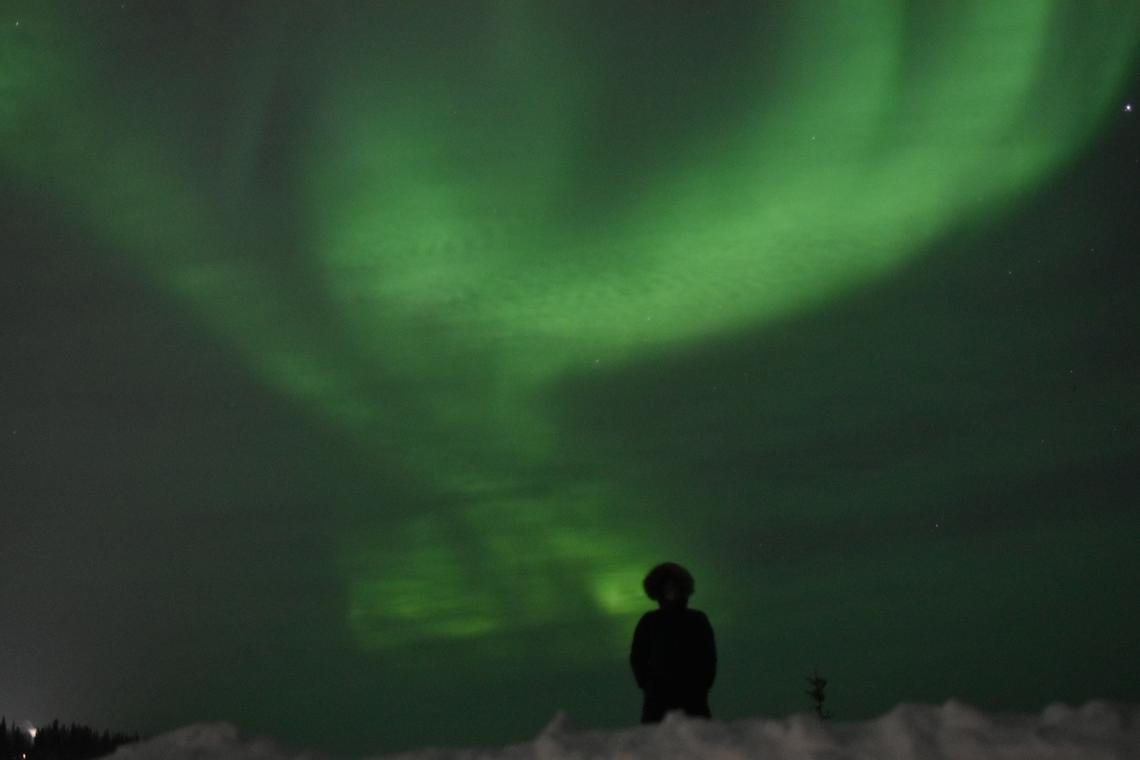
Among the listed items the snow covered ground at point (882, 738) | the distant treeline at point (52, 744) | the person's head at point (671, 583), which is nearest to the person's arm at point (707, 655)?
the person's head at point (671, 583)

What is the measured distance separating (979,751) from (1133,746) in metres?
0.47

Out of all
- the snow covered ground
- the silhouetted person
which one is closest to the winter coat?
the silhouetted person

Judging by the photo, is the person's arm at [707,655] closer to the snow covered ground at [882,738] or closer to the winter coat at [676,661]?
the winter coat at [676,661]

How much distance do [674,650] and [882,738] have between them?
3.31m

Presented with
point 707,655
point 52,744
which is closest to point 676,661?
point 707,655

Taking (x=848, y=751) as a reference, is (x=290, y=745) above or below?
above

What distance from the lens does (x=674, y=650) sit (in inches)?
290

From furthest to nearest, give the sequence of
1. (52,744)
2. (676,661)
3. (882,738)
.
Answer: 1. (52,744)
2. (676,661)
3. (882,738)

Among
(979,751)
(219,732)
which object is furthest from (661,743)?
(219,732)

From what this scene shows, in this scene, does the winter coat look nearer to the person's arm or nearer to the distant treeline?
the person's arm

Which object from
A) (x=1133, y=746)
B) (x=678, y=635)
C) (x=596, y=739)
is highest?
(x=678, y=635)

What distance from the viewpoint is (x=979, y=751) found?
155 inches

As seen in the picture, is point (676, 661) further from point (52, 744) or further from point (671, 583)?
A: point (52, 744)

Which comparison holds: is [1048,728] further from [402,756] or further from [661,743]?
[402,756]
